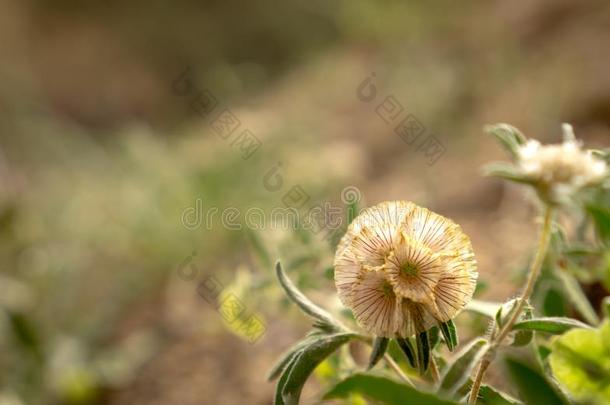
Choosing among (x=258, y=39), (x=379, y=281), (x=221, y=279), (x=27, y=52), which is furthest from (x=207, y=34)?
(x=379, y=281)

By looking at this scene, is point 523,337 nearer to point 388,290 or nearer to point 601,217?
point 388,290

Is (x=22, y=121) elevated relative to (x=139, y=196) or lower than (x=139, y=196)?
elevated

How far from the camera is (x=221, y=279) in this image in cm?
148

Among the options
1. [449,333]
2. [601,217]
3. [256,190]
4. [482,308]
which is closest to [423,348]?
[449,333]

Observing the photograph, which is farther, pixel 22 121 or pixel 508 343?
pixel 22 121

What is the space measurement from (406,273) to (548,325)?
0.11m

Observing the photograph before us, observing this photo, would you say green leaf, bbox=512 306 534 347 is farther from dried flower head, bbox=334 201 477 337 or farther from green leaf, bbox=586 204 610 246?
green leaf, bbox=586 204 610 246

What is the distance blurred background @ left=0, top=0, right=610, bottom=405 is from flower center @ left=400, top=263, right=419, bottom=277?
A: 0.65ft

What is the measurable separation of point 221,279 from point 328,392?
102 centimetres

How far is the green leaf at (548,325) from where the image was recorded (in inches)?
19.7

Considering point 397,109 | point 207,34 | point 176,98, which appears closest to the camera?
point 397,109

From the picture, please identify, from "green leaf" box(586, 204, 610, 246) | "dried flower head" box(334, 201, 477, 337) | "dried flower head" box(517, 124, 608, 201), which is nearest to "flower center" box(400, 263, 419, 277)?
"dried flower head" box(334, 201, 477, 337)

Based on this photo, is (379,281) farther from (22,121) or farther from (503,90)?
(22,121)

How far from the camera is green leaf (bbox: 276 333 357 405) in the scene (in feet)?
1.72
